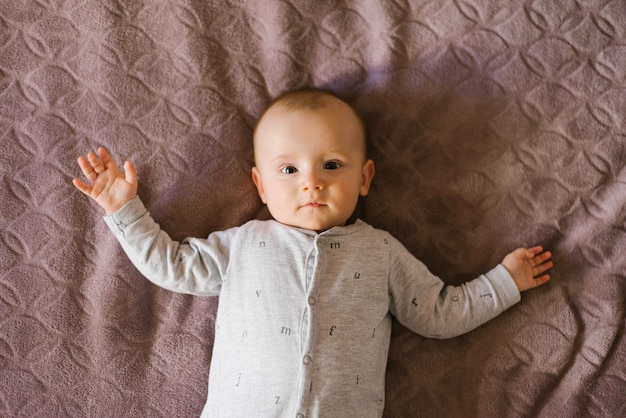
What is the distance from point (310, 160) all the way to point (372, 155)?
228 millimetres

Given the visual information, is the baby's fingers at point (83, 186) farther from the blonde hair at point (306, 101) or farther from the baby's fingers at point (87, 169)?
→ the blonde hair at point (306, 101)

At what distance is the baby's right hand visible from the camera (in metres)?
1.35

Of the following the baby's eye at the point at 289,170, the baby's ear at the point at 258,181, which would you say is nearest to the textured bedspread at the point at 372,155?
the baby's ear at the point at 258,181

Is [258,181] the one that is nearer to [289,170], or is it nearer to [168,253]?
[289,170]

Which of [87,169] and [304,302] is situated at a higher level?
[87,169]

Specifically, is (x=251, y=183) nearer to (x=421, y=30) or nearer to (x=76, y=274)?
(x=76, y=274)

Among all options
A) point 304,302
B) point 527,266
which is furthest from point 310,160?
point 527,266

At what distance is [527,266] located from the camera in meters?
1.42

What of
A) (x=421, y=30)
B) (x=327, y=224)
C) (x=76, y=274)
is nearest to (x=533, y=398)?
(x=327, y=224)

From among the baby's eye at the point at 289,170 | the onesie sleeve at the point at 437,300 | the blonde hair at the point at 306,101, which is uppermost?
the blonde hair at the point at 306,101

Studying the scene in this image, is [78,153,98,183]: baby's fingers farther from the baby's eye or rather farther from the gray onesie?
the baby's eye

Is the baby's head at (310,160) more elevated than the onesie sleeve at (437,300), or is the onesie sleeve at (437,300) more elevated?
the baby's head at (310,160)

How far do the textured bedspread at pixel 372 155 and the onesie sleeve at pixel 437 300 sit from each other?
0.20 ft

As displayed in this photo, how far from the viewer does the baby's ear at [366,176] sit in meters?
1.44
